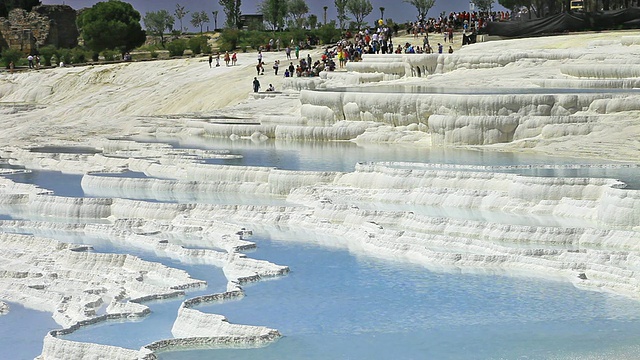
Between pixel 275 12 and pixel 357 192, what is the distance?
35710 mm

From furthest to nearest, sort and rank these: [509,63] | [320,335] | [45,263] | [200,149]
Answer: [509,63] → [200,149] → [45,263] → [320,335]

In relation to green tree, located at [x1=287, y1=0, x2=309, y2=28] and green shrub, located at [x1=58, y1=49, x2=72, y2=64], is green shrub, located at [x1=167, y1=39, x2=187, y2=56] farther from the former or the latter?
green tree, located at [x1=287, y1=0, x2=309, y2=28]

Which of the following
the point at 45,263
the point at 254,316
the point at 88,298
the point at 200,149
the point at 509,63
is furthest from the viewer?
the point at 509,63

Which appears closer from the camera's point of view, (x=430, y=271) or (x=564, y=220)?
(x=430, y=271)

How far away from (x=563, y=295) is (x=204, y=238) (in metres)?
3.76

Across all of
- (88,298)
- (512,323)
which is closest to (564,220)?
(512,323)

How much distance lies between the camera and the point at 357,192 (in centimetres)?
1173

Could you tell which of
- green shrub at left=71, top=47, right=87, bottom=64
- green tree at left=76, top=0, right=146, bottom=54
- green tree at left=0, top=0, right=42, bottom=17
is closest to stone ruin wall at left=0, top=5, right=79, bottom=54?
green tree at left=76, top=0, right=146, bottom=54

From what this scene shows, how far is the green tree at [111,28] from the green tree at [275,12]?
384 inches

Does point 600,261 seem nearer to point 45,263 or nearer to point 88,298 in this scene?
point 88,298

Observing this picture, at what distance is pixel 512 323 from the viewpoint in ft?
24.2

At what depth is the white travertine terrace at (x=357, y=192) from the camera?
28.5 ft

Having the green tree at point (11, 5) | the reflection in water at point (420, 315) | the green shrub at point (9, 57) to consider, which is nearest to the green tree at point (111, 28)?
the green shrub at point (9, 57)

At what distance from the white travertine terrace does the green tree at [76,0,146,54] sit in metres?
17.1
